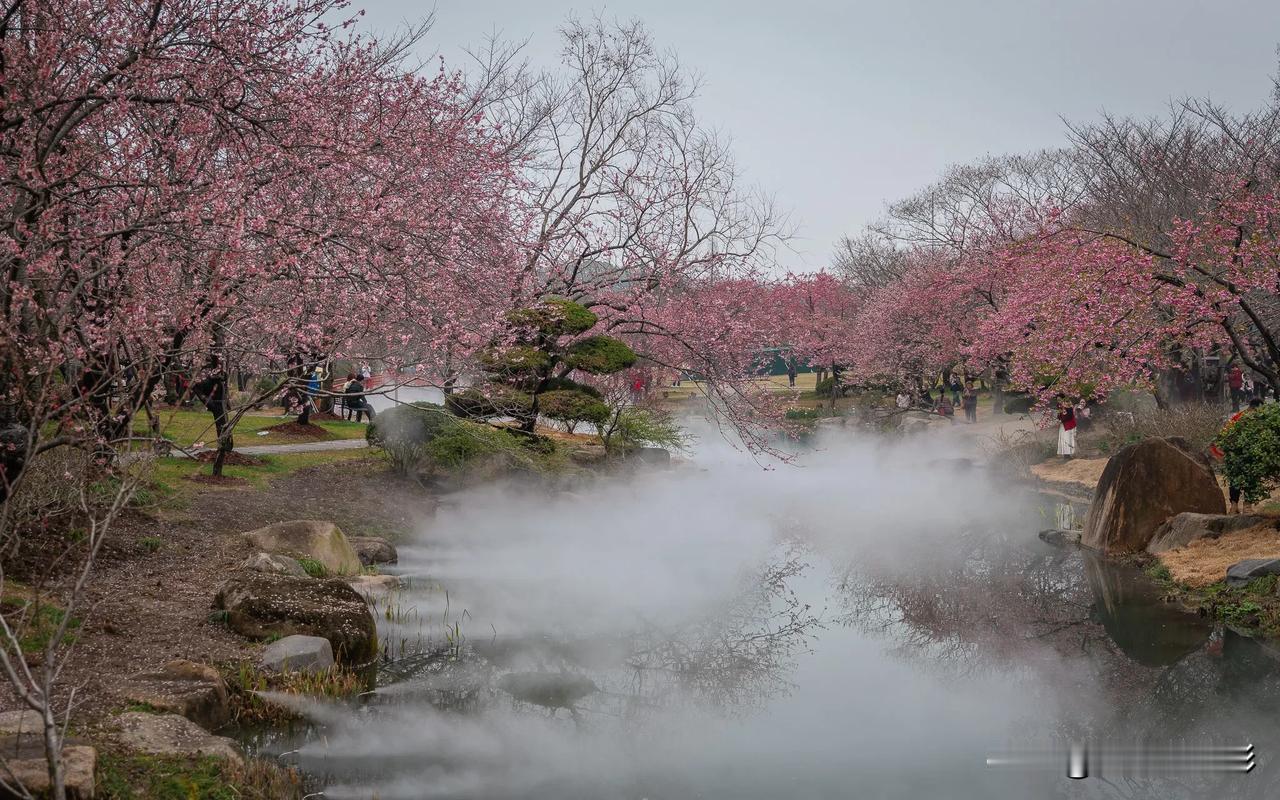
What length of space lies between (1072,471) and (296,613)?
19.3 m

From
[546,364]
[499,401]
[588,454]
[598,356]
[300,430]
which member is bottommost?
[588,454]

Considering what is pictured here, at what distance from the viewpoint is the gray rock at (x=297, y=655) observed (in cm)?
916

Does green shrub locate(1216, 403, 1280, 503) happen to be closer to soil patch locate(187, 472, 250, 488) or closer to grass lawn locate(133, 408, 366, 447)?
soil patch locate(187, 472, 250, 488)

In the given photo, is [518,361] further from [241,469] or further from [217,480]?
[217,480]

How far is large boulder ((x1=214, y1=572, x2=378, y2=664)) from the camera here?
9906 millimetres

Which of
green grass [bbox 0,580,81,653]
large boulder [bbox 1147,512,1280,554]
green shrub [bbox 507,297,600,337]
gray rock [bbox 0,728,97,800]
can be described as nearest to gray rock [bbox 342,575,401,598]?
green grass [bbox 0,580,81,653]

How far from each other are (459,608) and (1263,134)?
81.5 ft

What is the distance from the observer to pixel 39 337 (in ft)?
24.8

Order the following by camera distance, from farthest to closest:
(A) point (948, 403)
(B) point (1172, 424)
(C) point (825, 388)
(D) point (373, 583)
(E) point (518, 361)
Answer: (C) point (825, 388) < (A) point (948, 403) < (B) point (1172, 424) < (E) point (518, 361) < (D) point (373, 583)

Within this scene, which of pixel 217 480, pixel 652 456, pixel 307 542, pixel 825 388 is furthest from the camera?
pixel 825 388

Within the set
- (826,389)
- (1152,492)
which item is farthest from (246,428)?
(826,389)

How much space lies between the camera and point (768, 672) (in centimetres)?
1123

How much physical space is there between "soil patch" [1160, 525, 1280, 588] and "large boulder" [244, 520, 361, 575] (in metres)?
11.5

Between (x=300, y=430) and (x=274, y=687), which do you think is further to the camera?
(x=300, y=430)
